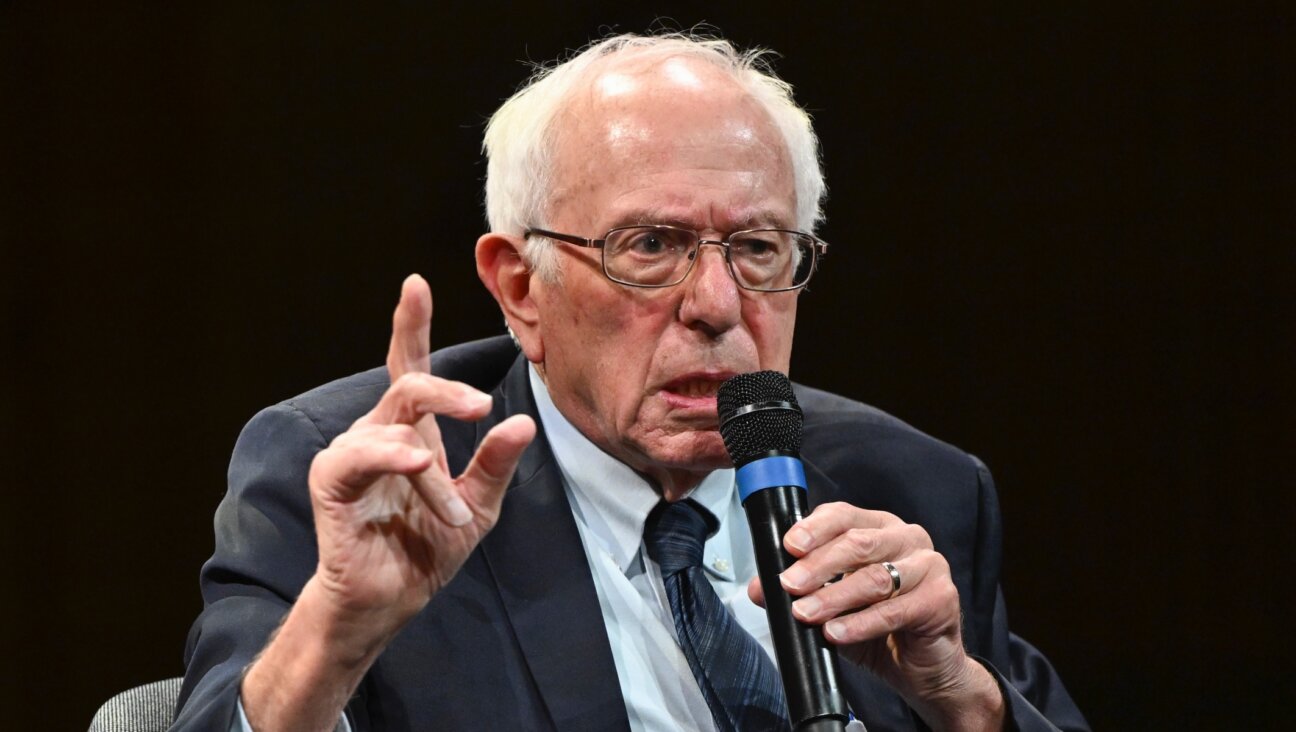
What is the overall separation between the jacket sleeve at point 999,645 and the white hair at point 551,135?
0.60m

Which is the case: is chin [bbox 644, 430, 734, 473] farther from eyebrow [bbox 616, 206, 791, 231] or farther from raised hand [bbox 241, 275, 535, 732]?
raised hand [bbox 241, 275, 535, 732]

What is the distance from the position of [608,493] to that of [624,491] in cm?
2

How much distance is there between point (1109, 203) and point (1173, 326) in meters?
0.33

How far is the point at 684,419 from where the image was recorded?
1779 millimetres

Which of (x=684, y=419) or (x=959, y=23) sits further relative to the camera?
(x=959, y=23)

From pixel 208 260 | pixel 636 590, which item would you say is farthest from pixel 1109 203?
pixel 208 260

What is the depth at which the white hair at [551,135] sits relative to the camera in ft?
6.30

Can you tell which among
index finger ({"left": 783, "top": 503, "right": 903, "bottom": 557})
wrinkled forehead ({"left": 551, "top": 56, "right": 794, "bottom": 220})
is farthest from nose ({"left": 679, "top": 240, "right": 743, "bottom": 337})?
index finger ({"left": 783, "top": 503, "right": 903, "bottom": 557})

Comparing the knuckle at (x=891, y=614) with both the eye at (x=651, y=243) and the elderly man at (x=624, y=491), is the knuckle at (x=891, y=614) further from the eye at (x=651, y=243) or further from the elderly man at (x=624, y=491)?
the eye at (x=651, y=243)

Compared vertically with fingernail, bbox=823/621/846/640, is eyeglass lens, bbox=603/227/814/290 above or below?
above

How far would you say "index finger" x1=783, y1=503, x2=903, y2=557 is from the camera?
1351 millimetres

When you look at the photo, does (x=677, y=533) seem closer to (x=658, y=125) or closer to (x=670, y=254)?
(x=670, y=254)

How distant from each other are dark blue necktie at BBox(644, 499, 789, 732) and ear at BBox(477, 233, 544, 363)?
1.16ft

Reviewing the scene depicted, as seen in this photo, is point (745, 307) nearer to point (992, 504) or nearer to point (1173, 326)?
point (992, 504)
